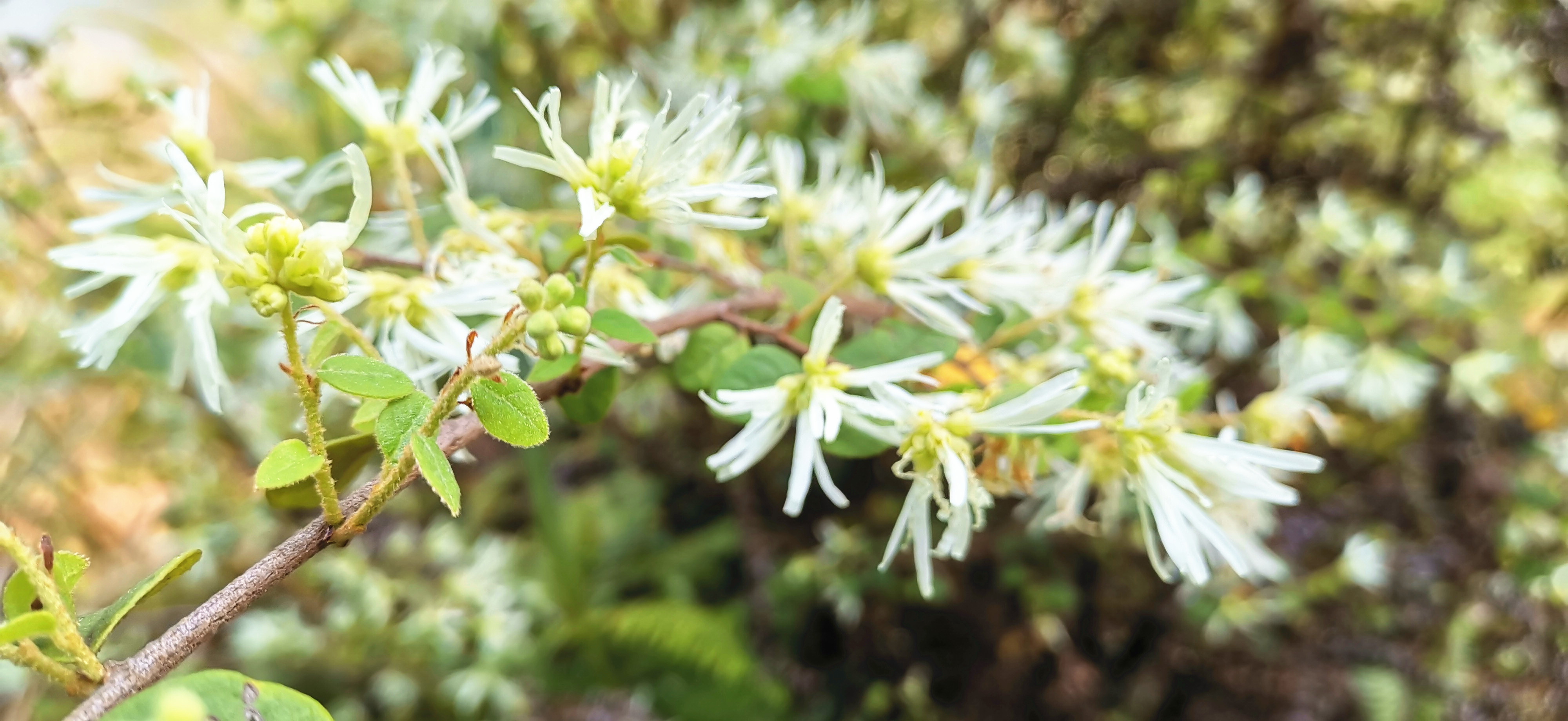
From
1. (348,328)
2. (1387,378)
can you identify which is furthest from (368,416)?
(1387,378)

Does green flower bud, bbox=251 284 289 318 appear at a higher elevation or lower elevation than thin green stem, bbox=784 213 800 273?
higher

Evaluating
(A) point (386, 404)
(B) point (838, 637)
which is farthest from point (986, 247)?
(B) point (838, 637)

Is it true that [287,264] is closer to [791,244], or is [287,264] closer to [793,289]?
[793,289]

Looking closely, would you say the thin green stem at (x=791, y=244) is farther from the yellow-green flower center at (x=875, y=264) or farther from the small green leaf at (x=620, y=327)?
the small green leaf at (x=620, y=327)

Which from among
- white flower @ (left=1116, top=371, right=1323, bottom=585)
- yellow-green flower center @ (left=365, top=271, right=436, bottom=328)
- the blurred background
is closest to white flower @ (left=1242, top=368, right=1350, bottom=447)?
white flower @ (left=1116, top=371, right=1323, bottom=585)

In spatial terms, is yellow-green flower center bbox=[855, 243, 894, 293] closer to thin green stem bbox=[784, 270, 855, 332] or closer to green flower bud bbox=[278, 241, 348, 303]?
thin green stem bbox=[784, 270, 855, 332]

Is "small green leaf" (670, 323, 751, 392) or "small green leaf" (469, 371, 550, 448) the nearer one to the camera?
"small green leaf" (469, 371, 550, 448)

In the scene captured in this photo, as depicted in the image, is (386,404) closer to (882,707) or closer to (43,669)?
(43,669)
